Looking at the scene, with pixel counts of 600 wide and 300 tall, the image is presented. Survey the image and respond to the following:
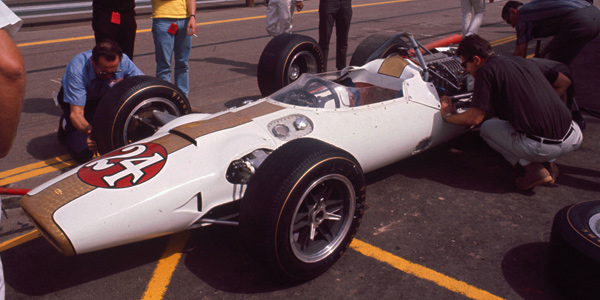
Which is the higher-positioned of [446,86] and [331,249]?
[446,86]

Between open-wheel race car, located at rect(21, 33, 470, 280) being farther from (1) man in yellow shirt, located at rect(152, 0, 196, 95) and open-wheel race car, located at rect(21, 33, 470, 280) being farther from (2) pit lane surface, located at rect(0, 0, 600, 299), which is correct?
(1) man in yellow shirt, located at rect(152, 0, 196, 95)

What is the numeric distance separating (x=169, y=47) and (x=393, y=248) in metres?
4.00

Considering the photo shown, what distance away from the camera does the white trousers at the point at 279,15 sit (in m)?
8.28

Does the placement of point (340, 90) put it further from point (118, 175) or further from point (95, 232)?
point (95, 232)

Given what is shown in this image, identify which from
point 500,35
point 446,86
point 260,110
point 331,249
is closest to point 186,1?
point 260,110

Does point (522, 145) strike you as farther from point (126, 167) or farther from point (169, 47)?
point (169, 47)

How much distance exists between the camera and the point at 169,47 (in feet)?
20.2

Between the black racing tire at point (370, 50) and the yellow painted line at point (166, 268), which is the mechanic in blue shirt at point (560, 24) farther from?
the yellow painted line at point (166, 268)

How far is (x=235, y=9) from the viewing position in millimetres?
16484

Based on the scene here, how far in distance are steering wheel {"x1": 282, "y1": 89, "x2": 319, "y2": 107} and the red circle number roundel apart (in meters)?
1.18

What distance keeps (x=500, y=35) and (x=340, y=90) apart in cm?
955

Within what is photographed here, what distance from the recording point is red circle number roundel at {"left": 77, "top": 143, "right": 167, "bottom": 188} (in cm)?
310

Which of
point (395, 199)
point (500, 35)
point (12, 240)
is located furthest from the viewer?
point (500, 35)

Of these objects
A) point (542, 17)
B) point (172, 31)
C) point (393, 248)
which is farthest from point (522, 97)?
point (172, 31)
